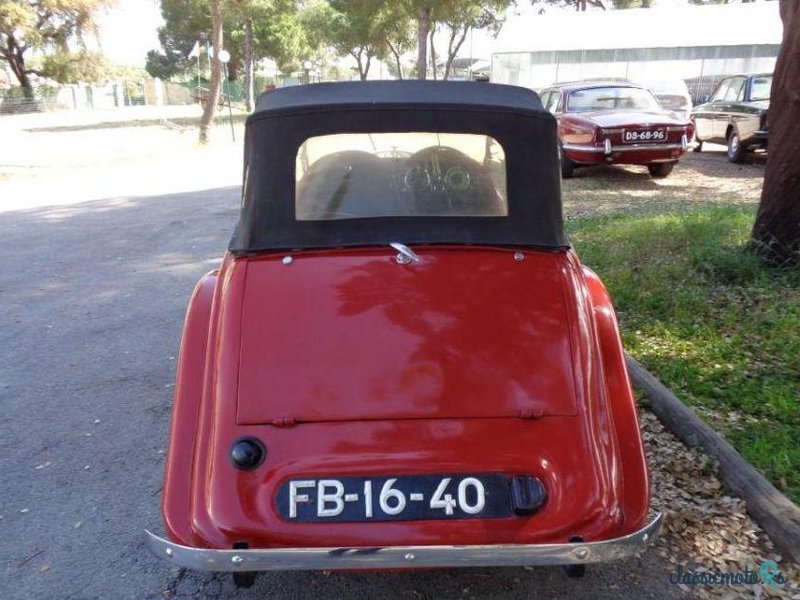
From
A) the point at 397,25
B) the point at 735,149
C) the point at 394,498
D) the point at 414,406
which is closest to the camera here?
the point at 394,498

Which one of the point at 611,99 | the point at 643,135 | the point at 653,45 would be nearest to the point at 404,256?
A: the point at 643,135

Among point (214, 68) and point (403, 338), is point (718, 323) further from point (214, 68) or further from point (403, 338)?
point (214, 68)

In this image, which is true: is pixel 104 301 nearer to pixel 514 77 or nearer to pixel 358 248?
pixel 358 248

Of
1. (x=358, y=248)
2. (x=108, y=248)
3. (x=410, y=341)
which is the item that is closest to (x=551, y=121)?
(x=358, y=248)

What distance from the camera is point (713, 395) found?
4121 millimetres

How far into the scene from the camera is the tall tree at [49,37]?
3541 centimetres

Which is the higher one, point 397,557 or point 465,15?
point 465,15

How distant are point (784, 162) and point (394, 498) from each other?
5.06 meters

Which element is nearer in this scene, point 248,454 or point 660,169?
point 248,454

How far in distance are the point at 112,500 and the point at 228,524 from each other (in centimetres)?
146

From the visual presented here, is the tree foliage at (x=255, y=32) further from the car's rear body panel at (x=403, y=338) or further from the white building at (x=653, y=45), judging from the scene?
the car's rear body panel at (x=403, y=338)

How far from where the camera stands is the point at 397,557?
2.16 m

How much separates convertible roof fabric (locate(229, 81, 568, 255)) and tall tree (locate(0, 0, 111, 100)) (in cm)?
3804

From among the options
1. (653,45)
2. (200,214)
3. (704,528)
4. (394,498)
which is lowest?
(200,214)
